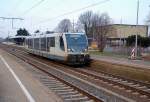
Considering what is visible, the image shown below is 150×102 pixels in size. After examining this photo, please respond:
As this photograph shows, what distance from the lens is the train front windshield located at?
3003cm

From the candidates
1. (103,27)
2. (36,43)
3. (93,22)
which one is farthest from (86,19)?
(36,43)

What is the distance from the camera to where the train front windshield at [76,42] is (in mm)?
30031

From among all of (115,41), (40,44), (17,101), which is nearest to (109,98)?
(17,101)

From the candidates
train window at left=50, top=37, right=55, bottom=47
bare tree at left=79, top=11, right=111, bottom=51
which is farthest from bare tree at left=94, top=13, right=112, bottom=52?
train window at left=50, top=37, right=55, bottom=47

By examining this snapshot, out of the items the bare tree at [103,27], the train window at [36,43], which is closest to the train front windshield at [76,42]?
the train window at [36,43]

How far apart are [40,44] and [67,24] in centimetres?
10229

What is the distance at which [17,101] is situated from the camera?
12094 millimetres

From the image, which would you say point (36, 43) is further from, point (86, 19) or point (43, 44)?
point (86, 19)

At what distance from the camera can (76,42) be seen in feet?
100

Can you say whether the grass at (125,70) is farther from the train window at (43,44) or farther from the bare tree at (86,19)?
the bare tree at (86,19)

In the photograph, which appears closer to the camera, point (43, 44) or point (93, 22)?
point (43, 44)

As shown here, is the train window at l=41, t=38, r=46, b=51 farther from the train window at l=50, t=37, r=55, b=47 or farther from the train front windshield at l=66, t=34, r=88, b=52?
the train front windshield at l=66, t=34, r=88, b=52

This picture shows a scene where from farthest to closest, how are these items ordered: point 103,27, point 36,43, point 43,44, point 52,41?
point 103,27, point 36,43, point 43,44, point 52,41

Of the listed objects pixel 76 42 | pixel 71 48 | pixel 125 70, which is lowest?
pixel 125 70
